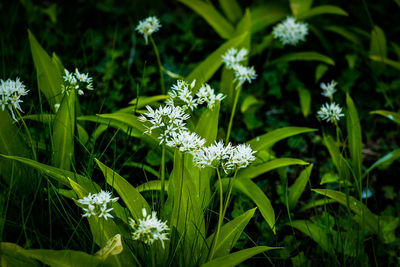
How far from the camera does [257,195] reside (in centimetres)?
190

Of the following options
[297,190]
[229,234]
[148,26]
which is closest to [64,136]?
[148,26]

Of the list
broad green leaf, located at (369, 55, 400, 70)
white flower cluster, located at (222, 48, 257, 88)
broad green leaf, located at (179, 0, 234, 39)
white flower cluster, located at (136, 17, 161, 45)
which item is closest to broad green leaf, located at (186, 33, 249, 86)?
white flower cluster, located at (222, 48, 257, 88)

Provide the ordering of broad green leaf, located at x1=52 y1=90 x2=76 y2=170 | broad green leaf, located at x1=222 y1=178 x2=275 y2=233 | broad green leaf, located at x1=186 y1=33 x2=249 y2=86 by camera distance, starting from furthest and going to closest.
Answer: broad green leaf, located at x1=186 y1=33 x2=249 y2=86 < broad green leaf, located at x1=52 y1=90 x2=76 y2=170 < broad green leaf, located at x1=222 y1=178 x2=275 y2=233

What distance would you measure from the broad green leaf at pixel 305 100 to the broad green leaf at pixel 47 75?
1.82 meters

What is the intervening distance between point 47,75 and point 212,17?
161 cm

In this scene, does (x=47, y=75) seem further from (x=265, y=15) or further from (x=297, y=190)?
(x=265, y=15)

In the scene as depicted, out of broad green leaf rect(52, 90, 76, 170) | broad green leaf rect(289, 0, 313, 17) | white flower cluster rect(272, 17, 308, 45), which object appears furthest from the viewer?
broad green leaf rect(289, 0, 313, 17)

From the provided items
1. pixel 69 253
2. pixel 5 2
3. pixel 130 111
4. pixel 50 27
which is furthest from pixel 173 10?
pixel 69 253

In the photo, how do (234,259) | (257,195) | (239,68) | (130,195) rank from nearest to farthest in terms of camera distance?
(234,259)
(130,195)
(257,195)
(239,68)

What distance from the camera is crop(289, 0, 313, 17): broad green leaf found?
3129 mm

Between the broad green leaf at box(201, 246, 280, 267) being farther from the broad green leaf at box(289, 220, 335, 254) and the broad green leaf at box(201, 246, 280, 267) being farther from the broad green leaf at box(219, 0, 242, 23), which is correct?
the broad green leaf at box(219, 0, 242, 23)

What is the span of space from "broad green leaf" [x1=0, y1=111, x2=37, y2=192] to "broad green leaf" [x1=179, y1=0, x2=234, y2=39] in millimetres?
1891

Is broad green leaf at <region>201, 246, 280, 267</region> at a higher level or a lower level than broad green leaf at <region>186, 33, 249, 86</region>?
lower

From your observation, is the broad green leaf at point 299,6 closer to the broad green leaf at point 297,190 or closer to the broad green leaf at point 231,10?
the broad green leaf at point 231,10
